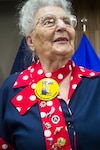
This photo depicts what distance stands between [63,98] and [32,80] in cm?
16

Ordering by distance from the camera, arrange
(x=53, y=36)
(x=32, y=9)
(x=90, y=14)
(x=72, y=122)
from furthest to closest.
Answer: (x=90, y=14) → (x=32, y=9) → (x=53, y=36) → (x=72, y=122)

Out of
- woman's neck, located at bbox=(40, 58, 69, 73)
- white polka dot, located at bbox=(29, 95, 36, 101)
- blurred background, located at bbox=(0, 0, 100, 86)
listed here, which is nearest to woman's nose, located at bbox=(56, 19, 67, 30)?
woman's neck, located at bbox=(40, 58, 69, 73)

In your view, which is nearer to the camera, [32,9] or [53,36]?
[53,36]

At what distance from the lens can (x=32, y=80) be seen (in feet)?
3.87

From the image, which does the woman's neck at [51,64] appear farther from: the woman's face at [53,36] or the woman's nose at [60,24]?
the woman's nose at [60,24]

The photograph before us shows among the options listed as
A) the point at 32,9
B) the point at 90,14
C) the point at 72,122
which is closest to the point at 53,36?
the point at 32,9

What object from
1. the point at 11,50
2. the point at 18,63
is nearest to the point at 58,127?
the point at 18,63

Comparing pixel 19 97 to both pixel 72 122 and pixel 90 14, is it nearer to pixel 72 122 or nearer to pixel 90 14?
pixel 72 122

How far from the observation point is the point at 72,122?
3.36 ft

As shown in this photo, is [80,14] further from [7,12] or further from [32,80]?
[32,80]

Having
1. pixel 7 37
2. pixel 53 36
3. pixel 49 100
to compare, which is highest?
pixel 53 36

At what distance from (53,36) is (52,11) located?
0.41ft

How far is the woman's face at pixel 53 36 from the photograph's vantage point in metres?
1.13

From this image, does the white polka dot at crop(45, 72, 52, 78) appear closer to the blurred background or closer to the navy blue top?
the navy blue top
